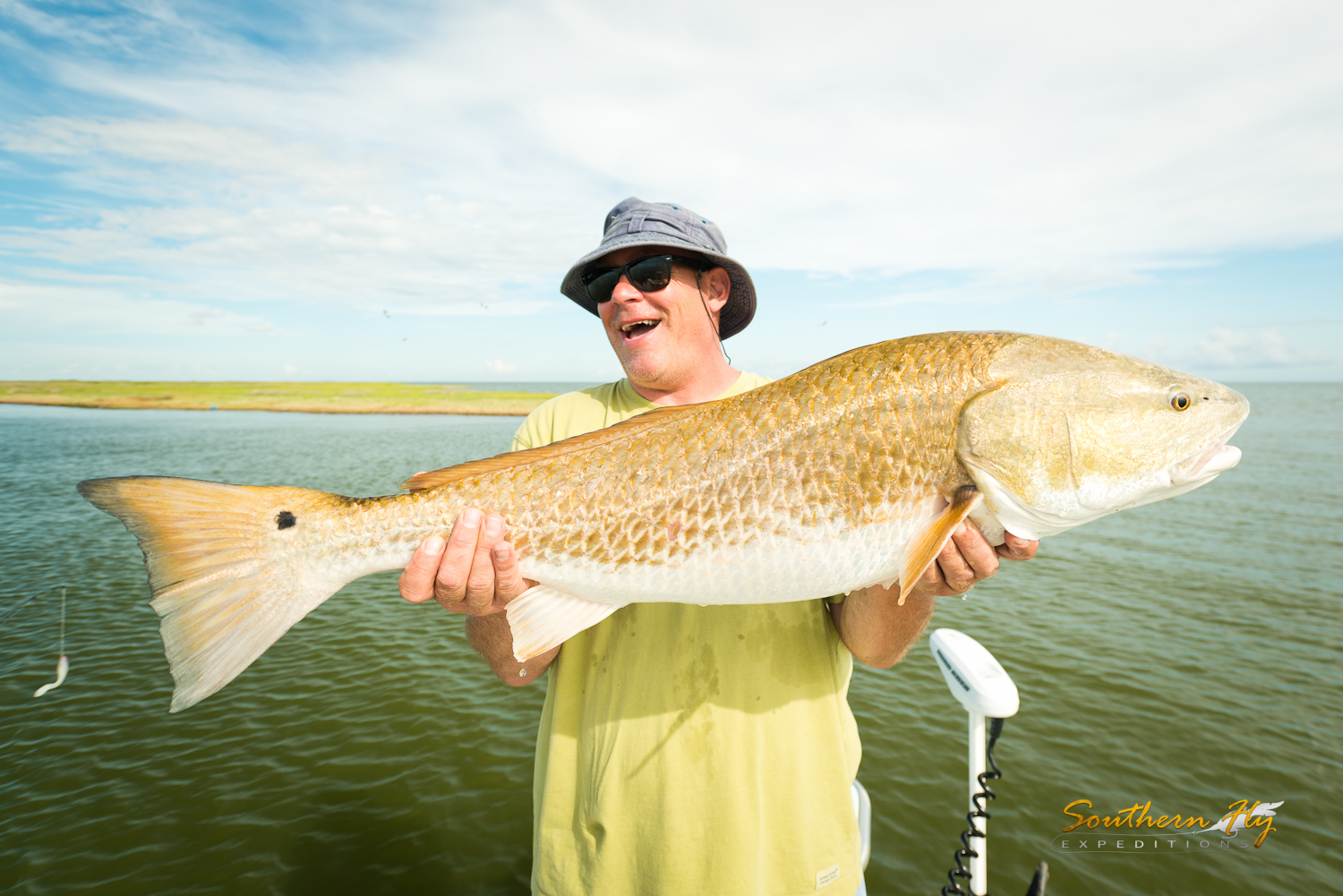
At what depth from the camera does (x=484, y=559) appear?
7.47 feet

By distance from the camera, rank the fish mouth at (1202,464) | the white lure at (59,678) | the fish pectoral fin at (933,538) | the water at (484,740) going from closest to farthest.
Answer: the fish pectoral fin at (933,538) < the fish mouth at (1202,464) < the white lure at (59,678) < the water at (484,740)

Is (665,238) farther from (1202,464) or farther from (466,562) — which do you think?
(1202,464)

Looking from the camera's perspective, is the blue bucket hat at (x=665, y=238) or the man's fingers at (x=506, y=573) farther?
the blue bucket hat at (x=665, y=238)

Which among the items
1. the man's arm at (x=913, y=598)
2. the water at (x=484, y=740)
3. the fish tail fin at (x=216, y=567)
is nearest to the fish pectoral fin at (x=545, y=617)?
the fish tail fin at (x=216, y=567)

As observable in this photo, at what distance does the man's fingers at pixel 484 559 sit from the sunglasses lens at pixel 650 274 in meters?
1.29

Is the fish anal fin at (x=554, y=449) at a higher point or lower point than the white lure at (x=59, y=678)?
higher

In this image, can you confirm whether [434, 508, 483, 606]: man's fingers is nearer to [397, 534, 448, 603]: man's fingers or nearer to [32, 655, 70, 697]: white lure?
[397, 534, 448, 603]: man's fingers

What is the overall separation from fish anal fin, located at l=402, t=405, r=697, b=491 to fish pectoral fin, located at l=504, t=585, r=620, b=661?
50 cm

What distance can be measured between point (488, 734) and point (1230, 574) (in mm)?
14698

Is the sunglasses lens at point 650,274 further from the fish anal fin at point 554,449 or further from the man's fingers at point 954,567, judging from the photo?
the man's fingers at point 954,567

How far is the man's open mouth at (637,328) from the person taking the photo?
114 inches

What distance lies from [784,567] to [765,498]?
25cm

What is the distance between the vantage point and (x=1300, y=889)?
548 cm

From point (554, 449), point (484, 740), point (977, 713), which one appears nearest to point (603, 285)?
point (554, 449)
